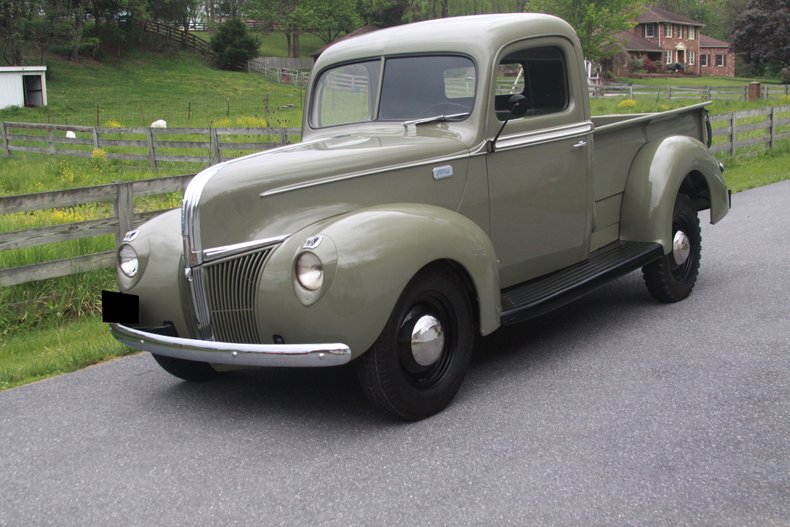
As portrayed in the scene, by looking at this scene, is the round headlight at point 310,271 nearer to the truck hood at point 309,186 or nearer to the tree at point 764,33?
the truck hood at point 309,186

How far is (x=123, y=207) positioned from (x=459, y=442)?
15.3 ft

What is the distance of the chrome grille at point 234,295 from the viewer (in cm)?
436

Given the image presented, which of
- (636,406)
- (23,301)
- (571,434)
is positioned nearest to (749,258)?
(636,406)

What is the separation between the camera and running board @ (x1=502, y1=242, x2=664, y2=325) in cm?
512

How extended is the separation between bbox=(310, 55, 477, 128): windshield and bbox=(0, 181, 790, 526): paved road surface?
1.62 meters

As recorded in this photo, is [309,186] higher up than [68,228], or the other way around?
[309,186]

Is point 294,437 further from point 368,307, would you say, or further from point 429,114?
point 429,114

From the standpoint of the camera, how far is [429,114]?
17.7 ft

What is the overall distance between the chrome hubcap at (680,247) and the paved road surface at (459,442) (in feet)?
2.47

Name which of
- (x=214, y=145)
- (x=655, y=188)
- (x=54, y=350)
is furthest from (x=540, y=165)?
(x=214, y=145)

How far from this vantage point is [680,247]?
6.73m

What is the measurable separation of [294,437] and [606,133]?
10.7 feet

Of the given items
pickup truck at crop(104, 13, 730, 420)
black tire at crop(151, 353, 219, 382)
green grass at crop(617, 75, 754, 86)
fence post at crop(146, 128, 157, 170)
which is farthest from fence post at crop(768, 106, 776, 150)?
green grass at crop(617, 75, 754, 86)

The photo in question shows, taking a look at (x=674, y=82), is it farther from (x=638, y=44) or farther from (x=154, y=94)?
(x=154, y=94)
